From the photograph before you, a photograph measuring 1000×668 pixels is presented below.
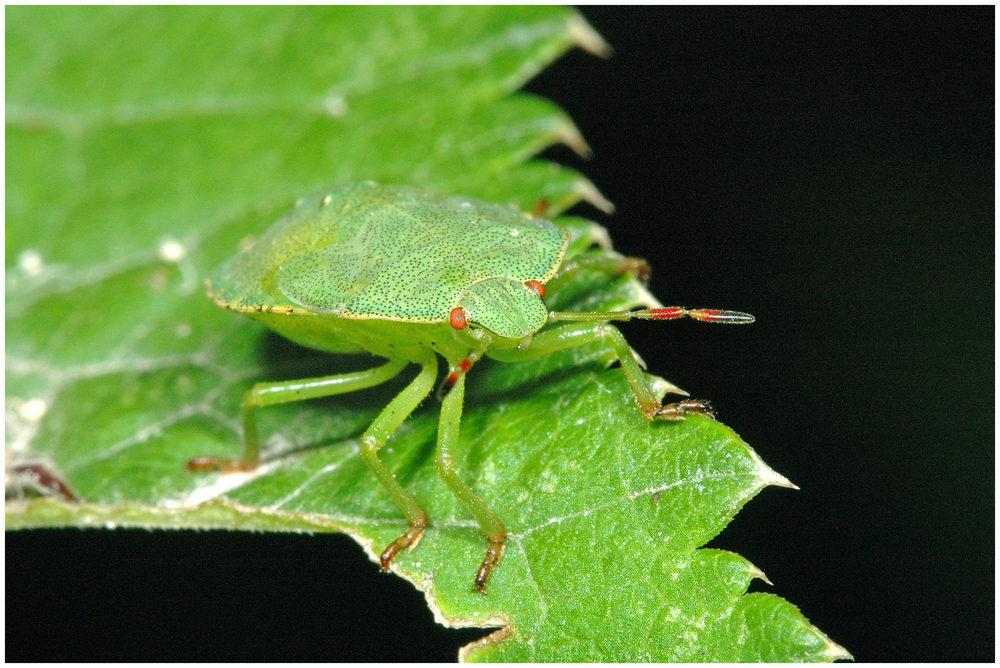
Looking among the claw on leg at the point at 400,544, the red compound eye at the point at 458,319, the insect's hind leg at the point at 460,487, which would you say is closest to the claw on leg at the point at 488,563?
the insect's hind leg at the point at 460,487

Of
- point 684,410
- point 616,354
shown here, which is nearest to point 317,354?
point 616,354

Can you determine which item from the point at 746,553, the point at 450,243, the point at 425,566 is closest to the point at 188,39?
the point at 450,243

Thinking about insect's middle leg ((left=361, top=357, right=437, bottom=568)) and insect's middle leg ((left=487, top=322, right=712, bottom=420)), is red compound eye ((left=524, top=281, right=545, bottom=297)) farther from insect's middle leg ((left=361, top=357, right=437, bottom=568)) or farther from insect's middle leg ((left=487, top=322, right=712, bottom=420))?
insect's middle leg ((left=361, top=357, right=437, bottom=568))

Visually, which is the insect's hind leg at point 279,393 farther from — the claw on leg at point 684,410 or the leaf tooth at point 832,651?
the leaf tooth at point 832,651

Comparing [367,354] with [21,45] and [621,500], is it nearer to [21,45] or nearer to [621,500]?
[621,500]

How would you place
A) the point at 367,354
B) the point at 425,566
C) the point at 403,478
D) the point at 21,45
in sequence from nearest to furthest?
the point at 425,566, the point at 403,478, the point at 367,354, the point at 21,45

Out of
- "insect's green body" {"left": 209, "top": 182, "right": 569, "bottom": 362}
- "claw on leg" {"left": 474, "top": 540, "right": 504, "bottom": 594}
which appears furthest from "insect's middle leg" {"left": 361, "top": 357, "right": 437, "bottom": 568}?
"claw on leg" {"left": 474, "top": 540, "right": 504, "bottom": 594}

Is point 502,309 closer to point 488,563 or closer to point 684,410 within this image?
point 684,410
